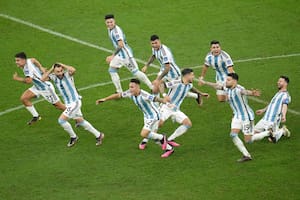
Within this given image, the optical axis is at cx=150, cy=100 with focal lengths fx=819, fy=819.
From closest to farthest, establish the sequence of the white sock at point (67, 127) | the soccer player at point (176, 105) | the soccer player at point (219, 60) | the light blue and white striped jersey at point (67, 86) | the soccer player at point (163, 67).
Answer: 1. the soccer player at point (176, 105)
2. the white sock at point (67, 127)
3. the light blue and white striped jersey at point (67, 86)
4. the soccer player at point (163, 67)
5. the soccer player at point (219, 60)

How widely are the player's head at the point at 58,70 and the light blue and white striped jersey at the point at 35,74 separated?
1.28 meters

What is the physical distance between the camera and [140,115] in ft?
69.3

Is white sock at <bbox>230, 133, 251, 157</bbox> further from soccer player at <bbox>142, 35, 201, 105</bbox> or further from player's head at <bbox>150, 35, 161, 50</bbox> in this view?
player's head at <bbox>150, 35, 161, 50</bbox>

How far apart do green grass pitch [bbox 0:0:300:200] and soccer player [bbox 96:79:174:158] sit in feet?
1.16

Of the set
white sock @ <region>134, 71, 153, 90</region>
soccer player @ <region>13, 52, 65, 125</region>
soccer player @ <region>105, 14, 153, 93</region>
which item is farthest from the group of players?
soccer player @ <region>105, 14, 153, 93</region>

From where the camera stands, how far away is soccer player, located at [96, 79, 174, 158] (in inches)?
719

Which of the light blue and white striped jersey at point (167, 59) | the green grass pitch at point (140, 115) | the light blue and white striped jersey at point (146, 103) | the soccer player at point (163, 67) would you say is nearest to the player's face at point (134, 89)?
the light blue and white striped jersey at point (146, 103)

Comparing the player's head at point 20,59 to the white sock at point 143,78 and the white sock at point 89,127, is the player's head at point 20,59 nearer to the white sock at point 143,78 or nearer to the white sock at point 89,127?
the white sock at point 89,127

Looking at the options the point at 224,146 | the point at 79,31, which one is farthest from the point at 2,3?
the point at 224,146

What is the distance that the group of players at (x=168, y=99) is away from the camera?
18188mm

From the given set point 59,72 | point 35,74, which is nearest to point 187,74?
point 59,72

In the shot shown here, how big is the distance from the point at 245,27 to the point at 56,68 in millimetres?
10051

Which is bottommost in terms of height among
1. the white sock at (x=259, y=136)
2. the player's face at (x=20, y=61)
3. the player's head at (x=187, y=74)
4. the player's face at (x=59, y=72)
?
the white sock at (x=259, y=136)

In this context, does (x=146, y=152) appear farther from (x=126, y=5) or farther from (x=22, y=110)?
(x=126, y=5)
